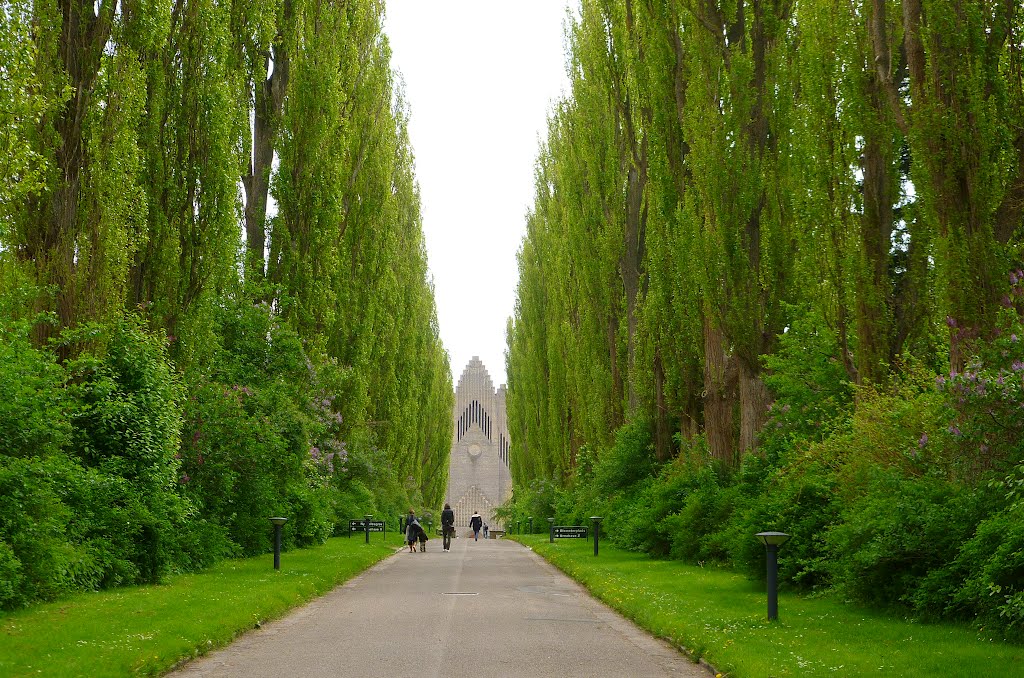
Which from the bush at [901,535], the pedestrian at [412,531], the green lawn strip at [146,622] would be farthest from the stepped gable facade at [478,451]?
the bush at [901,535]

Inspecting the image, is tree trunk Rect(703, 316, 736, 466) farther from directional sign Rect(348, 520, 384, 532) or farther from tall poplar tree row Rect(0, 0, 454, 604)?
directional sign Rect(348, 520, 384, 532)

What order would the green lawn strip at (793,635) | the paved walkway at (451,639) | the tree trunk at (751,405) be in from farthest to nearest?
the tree trunk at (751,405)
the paved walkway at (451,639)
the green lawn strip at (793,635)

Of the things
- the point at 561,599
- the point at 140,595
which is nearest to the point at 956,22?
the point at 561,599

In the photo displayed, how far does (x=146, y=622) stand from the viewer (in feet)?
34.2

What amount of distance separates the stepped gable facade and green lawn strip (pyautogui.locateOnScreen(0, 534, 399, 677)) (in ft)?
227

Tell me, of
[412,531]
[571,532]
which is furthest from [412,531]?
[571,532]

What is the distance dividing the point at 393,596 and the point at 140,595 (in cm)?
382

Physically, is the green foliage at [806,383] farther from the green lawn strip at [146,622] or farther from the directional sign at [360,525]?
the directional sign at [360,525]

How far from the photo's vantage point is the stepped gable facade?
9094cm

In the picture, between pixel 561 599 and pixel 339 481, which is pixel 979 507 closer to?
pixel 561 599

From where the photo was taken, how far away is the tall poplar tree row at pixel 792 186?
11680 millimetres

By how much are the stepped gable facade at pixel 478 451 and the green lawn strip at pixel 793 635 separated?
7049cm

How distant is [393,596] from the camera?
15.7 m

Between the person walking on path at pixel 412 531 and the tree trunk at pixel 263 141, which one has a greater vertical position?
the tree trunk at pixel 263 141
